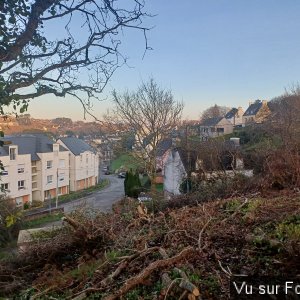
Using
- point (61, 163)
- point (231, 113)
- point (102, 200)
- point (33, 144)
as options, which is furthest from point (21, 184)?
point (231, 113)

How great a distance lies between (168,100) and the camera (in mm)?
19984

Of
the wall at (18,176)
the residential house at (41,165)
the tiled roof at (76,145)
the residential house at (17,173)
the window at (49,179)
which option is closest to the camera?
the residential house at (17,173)

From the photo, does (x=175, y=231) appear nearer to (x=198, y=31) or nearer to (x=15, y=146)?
(x=198, y=31)

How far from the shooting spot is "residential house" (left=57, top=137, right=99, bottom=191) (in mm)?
37250

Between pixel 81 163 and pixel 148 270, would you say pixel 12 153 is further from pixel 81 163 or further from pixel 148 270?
pixel 148 270

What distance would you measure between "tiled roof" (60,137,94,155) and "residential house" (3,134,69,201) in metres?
1.99

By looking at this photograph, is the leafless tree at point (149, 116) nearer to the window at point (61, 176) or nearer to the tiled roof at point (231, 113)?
the window at point (61, 176)

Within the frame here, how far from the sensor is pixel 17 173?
28.8 metres

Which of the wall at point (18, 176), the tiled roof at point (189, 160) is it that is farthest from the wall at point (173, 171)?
the wall at point (18, 176)

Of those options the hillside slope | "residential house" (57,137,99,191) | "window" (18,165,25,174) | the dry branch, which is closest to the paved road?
"residential house" (57,137,99,191)

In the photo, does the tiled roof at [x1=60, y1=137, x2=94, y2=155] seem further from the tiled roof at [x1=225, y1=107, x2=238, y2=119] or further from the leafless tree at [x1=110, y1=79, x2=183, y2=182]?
the tiled roof at [x1=225, y1=107, x2=238, y2=119]

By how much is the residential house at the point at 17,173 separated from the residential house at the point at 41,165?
0.10 metres

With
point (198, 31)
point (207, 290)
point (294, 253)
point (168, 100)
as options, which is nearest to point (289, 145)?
point (198, 31)

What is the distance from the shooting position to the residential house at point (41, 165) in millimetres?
30741
